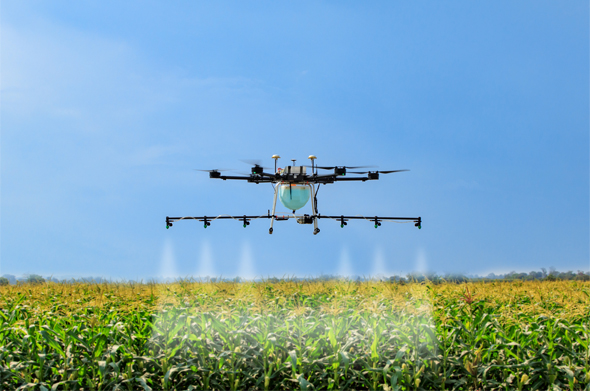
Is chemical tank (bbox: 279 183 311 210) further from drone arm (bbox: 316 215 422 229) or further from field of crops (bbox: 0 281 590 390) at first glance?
field of crops (bbox: 0 281 590 390)

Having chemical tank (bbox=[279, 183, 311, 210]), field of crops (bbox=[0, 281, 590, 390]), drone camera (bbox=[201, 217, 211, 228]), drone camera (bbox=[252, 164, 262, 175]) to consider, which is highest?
drone camera (bbox=[252, 164, 262, 175])

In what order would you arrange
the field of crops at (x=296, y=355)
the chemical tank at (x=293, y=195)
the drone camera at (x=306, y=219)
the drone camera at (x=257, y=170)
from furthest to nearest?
the chemical tank at (x=293, y=195) → the drone camera at (x=306, y=219) → the drone camera at (x=257, y=170) → the field of crops at (x=296, y=355)

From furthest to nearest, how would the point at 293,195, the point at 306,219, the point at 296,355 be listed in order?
the point at 293,195 → the point at 306,219 → the point at 296,355

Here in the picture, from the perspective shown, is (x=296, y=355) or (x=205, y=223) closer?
(x=296, y=355)

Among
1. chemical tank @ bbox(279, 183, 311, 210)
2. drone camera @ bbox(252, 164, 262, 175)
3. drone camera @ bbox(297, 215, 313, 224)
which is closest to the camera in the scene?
drone camera @ bbox(252, 164, 262, 175)

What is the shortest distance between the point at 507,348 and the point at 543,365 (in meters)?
0.48

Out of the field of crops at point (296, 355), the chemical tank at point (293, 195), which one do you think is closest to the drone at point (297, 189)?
the chemical tank at point (293, 195)

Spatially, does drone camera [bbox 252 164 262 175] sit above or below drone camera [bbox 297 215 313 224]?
above

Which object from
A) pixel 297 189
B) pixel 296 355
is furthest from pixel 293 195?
pixel 296 355

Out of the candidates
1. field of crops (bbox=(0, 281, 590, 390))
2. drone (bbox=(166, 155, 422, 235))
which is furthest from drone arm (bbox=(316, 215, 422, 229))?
field of crops (bbox=(0, 281, 590, 390))

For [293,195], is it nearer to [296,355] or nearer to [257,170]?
[257,170]

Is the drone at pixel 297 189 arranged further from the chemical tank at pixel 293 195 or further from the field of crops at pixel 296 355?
the field of crops at pixel 296 355

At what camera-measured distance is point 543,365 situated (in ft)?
18.2

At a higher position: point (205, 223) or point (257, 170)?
point (257, 170)
